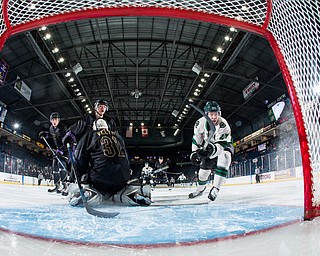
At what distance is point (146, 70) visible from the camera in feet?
19.7

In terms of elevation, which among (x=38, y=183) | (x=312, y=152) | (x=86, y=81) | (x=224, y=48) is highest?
(x=224, y=48)

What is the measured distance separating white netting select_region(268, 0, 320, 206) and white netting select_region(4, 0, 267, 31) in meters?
0.09

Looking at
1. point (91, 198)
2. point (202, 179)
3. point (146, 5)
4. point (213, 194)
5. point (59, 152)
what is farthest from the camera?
point (59, 152)

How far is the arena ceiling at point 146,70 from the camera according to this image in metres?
4.88

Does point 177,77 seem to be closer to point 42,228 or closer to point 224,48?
point 224,48

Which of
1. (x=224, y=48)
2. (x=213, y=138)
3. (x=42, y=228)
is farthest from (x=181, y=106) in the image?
(x=42, y=228)

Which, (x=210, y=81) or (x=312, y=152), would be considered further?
(x=210, y=81)

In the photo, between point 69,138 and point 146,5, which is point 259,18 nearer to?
point 146,5

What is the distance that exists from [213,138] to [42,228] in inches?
54.1

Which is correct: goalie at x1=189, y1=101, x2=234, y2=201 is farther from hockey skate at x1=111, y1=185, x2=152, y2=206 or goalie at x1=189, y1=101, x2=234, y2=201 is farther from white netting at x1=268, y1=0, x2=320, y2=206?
white netting at x1=268, y1=0, x2=320, y2=206

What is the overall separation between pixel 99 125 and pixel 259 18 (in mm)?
1072

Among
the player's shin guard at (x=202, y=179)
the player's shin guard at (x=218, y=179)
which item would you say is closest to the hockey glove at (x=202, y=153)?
the player's shin guard at (x=218, y=179)

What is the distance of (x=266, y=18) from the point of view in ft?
3.62

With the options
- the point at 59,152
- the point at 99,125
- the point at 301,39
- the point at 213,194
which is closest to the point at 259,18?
the point at 301,39
